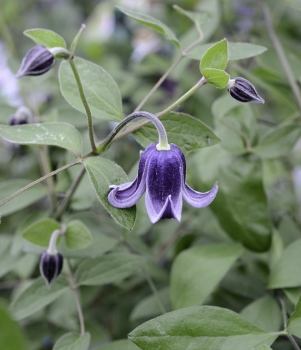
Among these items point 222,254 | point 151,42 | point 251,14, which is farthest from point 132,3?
point 222,254

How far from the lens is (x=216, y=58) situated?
1.90ft

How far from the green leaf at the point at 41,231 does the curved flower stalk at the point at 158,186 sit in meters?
0.18

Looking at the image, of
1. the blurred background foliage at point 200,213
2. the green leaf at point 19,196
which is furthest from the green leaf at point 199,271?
the green leaf at point 19,196

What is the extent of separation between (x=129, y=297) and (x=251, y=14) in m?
0.88

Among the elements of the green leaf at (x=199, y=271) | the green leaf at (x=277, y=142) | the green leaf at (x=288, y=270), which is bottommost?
the green leaf at (x=199, y=271)

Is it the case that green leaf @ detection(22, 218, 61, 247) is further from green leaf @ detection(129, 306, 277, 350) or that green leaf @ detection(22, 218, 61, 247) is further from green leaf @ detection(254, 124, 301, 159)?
green leaf @ detection(254, 124, 301, 159)

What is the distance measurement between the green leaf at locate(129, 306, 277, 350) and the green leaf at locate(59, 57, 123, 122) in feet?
0.81

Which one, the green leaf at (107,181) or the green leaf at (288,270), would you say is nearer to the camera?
the green leaf at (107,181)

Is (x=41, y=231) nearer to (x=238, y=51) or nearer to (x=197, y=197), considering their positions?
(x=197, y=197)

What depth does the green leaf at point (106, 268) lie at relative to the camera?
0.73m

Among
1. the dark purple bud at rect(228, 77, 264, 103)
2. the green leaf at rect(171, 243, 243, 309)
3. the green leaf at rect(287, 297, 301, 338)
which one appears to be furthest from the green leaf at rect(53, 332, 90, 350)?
the dark purple bud at rect(228, 77, 264, 103)

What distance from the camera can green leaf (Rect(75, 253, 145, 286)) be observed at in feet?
2.40

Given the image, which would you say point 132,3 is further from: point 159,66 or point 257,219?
point 257,219

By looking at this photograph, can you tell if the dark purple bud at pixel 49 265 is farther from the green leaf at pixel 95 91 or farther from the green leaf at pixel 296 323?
the green leaf at pixel 296 323
